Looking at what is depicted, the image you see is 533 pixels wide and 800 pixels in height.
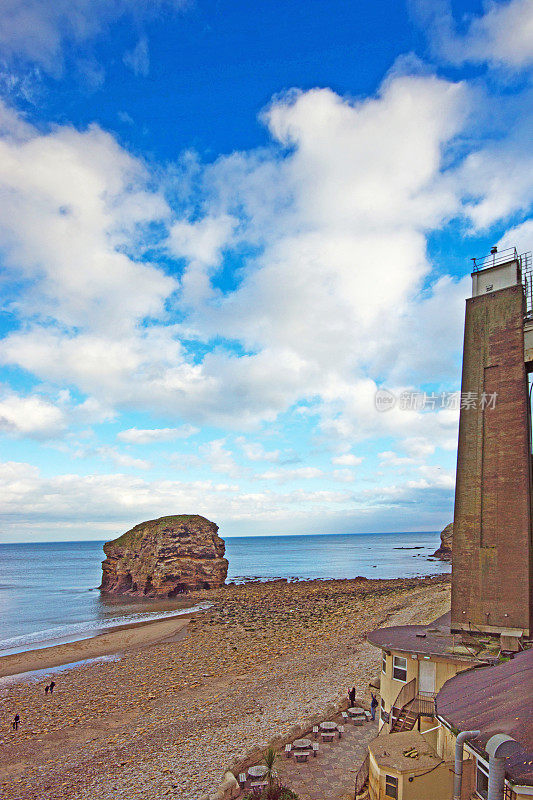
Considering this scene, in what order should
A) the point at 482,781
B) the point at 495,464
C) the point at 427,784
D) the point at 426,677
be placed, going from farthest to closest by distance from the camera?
the point at 495,464 → the point at 426,677 → the point at 427,784 → the point at 482,781

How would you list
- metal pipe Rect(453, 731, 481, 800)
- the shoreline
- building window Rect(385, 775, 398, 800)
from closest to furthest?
metal pipe Rect(453, 731, 481, 800), building window Rect(385, 775, 398, 800), the shoreline

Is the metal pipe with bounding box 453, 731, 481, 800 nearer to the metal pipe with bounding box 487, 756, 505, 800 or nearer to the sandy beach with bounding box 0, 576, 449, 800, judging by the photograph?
the metal pipe with bounding box 487, 756, 505, 800

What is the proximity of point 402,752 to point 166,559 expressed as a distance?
61256 millimetres

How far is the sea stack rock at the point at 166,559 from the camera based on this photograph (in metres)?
67.4

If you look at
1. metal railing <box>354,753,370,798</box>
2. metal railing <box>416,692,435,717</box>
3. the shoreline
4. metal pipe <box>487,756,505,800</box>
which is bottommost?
the shoreline

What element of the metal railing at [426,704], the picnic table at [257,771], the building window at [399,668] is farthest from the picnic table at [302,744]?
the metal railing at [426,704]

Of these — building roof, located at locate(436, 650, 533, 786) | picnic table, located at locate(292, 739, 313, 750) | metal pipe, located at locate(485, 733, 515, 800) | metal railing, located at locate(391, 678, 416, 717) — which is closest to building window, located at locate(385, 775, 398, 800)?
building roof, located at locate(436, 650, 533, 786)

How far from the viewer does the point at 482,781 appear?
25.3 feet

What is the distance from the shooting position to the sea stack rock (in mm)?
67375

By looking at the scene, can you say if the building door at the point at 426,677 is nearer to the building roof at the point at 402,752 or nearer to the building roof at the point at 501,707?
the building roof at the point at 402,752

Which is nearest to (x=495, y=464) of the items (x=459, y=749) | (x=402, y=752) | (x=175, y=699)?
(x=402, y=752)

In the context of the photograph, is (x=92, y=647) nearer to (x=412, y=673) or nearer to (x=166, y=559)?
(x=166, y=559)

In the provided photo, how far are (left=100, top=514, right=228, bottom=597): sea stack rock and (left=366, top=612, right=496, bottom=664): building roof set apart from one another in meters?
56.3

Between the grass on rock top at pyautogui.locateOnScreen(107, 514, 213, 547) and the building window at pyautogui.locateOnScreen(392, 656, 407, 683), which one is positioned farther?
→ the grass on rock top at pyautogui.locateOnScreen(107, 514, 213, 547)
